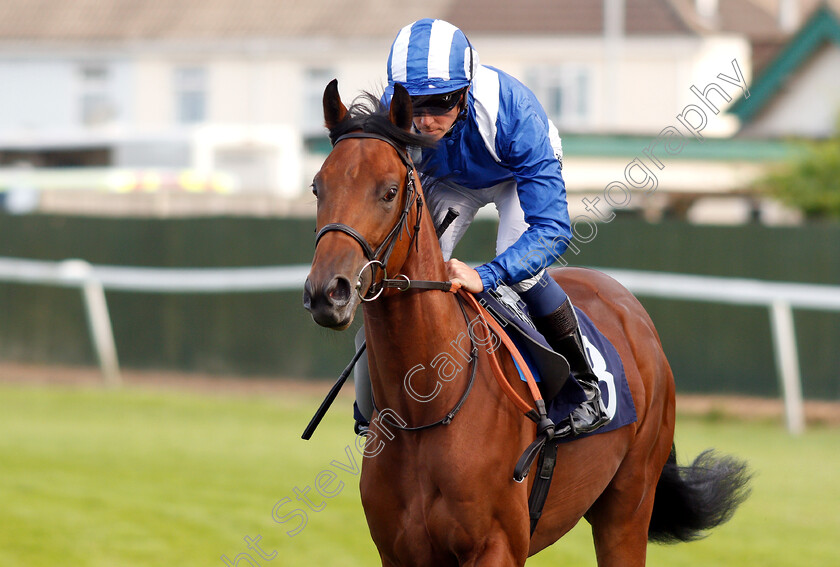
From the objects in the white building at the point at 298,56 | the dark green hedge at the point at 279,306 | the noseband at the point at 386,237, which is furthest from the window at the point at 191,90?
the noseband at the point at 386,237

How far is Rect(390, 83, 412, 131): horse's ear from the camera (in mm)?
2840

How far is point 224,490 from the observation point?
6.54m

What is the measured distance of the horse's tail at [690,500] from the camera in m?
4.23

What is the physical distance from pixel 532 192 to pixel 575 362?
614 mm

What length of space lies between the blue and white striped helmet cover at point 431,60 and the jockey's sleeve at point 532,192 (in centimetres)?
23

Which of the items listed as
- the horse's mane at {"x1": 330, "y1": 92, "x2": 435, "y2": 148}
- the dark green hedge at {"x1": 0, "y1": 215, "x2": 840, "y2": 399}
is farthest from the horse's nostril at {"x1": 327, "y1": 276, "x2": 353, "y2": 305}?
the dark green hedge at {"x1": 0, "y1": 215, "x2": 840, "y2": 399}

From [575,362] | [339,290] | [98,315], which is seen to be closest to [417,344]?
[339,290]

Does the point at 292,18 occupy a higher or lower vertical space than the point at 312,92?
higher

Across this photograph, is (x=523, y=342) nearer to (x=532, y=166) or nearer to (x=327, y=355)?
(x=532, y=166)

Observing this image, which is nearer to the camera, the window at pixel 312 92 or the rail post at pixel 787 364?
the rail post at pixel 787 364

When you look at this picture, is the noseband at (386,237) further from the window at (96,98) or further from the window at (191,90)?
the window at (96,98)

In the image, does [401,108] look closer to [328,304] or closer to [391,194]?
[391,194]

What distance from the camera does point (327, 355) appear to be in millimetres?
10602

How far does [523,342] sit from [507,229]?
1.26 feet
